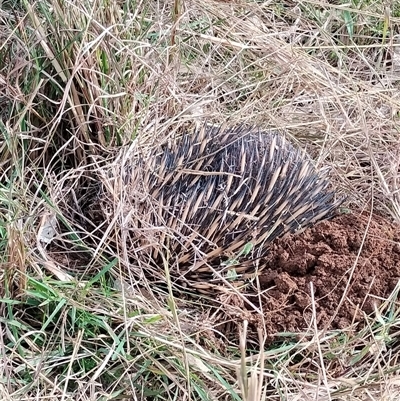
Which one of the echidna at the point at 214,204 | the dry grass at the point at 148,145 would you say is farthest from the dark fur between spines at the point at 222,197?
the dry grass at the point at 148,145

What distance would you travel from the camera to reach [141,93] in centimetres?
170

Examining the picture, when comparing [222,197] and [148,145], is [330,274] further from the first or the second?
[148,145]

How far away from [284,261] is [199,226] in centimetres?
19

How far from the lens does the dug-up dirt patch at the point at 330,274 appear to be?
4.57 feet

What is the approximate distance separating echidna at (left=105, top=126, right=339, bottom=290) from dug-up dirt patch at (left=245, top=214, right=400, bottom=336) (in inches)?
2.1

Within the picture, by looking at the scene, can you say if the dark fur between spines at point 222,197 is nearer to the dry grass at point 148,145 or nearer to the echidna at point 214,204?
the echidna at point 214,204

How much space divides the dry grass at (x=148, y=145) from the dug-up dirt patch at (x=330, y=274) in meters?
0.04

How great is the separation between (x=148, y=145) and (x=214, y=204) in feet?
0.77

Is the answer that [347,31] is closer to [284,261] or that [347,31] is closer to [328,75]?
[328,75]

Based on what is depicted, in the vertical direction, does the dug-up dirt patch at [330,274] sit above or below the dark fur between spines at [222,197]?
below

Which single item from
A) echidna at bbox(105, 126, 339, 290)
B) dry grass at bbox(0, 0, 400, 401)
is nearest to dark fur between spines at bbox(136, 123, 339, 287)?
echidna at bbox(105, 126, 339, 290)

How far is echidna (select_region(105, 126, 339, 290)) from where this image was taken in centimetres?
145

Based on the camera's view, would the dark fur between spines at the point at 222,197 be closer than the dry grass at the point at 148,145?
No

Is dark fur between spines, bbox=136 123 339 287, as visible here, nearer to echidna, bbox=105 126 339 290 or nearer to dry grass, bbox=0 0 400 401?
echidna, bbox=105 126 339 290
